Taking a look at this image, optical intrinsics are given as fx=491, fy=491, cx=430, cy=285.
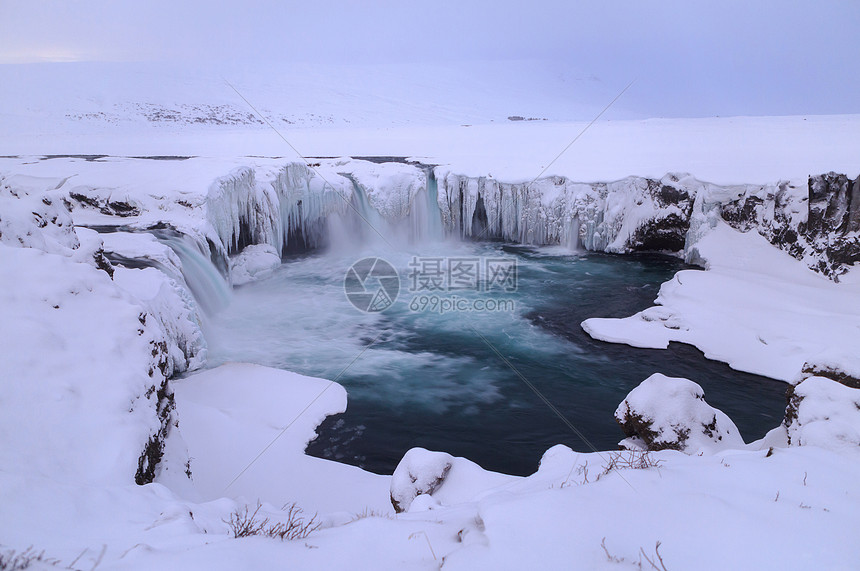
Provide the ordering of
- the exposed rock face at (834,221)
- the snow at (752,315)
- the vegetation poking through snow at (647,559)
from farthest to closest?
the exposed rock face at (834,221)
the snow at (752,315)
the vegetation poking through snow at (647,559)

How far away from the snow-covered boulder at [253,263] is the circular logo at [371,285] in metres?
2.04

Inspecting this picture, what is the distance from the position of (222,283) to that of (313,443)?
5.77 m

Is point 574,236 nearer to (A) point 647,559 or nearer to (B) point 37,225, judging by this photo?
(B) point 37,225

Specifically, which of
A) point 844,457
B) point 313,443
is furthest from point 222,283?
point 844,457

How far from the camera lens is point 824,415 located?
363 cm

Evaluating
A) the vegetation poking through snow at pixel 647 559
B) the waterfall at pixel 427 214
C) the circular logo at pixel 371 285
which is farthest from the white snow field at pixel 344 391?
the circular logo at pixel 371 285

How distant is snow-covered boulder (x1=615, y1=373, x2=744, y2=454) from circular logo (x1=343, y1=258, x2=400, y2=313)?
23.0 ft

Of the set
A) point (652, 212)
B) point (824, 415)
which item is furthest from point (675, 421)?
point (652, 212)

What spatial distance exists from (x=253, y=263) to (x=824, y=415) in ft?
39.6

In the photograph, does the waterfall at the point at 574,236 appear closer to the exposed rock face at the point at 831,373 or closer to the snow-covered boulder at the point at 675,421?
the snow-covered boulder at the point at 675,421

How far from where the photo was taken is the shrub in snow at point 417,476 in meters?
4.13

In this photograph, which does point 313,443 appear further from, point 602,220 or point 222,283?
point 602,220

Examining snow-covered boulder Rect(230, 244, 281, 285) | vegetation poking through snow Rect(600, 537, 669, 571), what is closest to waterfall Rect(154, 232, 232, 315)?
A: snow-covered boulder Rect(230, 244, 281, 285)

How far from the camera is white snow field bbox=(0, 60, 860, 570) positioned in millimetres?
2223
